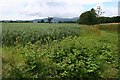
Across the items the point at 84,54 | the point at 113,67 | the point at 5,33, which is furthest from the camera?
the point at 5,33

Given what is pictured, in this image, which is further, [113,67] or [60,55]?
[113,67]

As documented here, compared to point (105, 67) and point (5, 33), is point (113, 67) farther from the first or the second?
point (5, 33)

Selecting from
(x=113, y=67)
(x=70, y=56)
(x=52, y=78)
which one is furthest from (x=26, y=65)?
(x=113, y=67)

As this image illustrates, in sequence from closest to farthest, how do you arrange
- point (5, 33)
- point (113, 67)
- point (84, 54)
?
point (84, 54) < point (113, 67) < point (5, 33)

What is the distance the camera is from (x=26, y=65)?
659 centimetres

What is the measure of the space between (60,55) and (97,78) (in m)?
1.16

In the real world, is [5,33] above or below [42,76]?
above

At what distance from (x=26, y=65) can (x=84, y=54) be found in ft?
5.26

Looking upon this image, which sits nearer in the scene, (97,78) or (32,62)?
(32,62)

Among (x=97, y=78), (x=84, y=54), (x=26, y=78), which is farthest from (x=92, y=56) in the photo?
(x=26, y=78)

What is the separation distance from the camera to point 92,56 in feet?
24.5

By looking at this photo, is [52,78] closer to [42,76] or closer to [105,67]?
[42,76]

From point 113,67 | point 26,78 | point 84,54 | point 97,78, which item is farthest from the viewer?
point 113,67

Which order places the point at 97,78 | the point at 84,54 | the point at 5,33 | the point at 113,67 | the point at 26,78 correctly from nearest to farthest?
the point at 26,78
the point at 97,78
the point at 84,54
the point at 113,67
the point at 5,33
